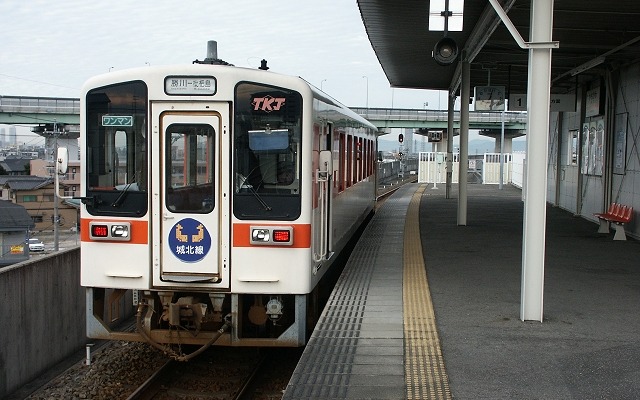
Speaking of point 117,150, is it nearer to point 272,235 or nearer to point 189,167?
point 189,167

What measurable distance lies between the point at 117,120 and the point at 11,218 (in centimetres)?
1544

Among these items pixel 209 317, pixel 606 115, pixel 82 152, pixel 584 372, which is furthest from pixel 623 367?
pixel 606 115

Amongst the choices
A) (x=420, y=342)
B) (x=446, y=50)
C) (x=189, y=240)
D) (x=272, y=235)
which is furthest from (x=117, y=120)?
(x=446, y=50)

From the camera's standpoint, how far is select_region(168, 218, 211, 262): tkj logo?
6.43m

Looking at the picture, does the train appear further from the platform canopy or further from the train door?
the platform canopy

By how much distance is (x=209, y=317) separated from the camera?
21.4 feet

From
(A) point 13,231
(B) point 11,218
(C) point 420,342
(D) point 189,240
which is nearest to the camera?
(C) point 420,342

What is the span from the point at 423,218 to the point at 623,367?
460 inches

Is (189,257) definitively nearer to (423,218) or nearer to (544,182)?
(544,182)

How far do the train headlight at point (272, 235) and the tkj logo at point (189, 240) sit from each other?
0.44 meters

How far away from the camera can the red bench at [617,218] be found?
12719mm

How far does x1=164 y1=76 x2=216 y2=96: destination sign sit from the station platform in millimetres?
2360

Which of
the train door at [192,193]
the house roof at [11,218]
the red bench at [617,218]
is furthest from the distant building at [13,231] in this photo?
the red bench at [617,218]

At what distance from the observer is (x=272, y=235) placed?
6.39m
